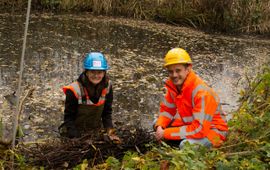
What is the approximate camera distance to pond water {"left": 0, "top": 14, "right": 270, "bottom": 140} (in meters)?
5.21

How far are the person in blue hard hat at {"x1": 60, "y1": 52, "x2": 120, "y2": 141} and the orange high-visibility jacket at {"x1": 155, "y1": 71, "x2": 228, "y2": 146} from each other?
2.15 feet

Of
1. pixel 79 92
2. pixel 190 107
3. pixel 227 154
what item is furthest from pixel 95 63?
pixel 227 154

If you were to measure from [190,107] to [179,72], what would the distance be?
13.9 inches

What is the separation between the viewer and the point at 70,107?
3.70m

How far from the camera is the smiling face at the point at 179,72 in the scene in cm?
325

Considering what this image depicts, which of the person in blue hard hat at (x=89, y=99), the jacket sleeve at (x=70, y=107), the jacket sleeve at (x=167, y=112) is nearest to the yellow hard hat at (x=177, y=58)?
the jacket sleeve at (x=167, y=112)

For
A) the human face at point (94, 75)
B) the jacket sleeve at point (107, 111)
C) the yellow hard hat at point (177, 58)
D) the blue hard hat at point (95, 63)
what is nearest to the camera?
the yellow hard hat at point (177, 58)

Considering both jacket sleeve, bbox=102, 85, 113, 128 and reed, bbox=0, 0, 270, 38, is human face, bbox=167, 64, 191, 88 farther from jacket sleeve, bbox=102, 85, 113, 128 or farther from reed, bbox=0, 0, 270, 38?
reed, bbox=0, 0, 270, 38

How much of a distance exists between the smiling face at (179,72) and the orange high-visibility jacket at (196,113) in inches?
1.5

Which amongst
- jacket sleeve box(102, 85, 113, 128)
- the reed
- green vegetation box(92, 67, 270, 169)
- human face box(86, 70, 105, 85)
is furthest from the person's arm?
the reed

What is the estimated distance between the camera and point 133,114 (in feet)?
17.3

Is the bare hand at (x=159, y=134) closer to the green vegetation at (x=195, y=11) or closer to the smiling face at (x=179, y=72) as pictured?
the smiling face at (x=179, y=72)

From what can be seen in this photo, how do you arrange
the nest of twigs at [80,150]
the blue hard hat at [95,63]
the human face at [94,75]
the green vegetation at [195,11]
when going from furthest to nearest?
the green vegetation at [195,11] → the human face at [94,75] → the blue hard hat at [95,63] → the nest of twigs at [80,150]

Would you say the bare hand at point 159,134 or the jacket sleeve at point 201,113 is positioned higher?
the jacket sleeve at point 201,113
